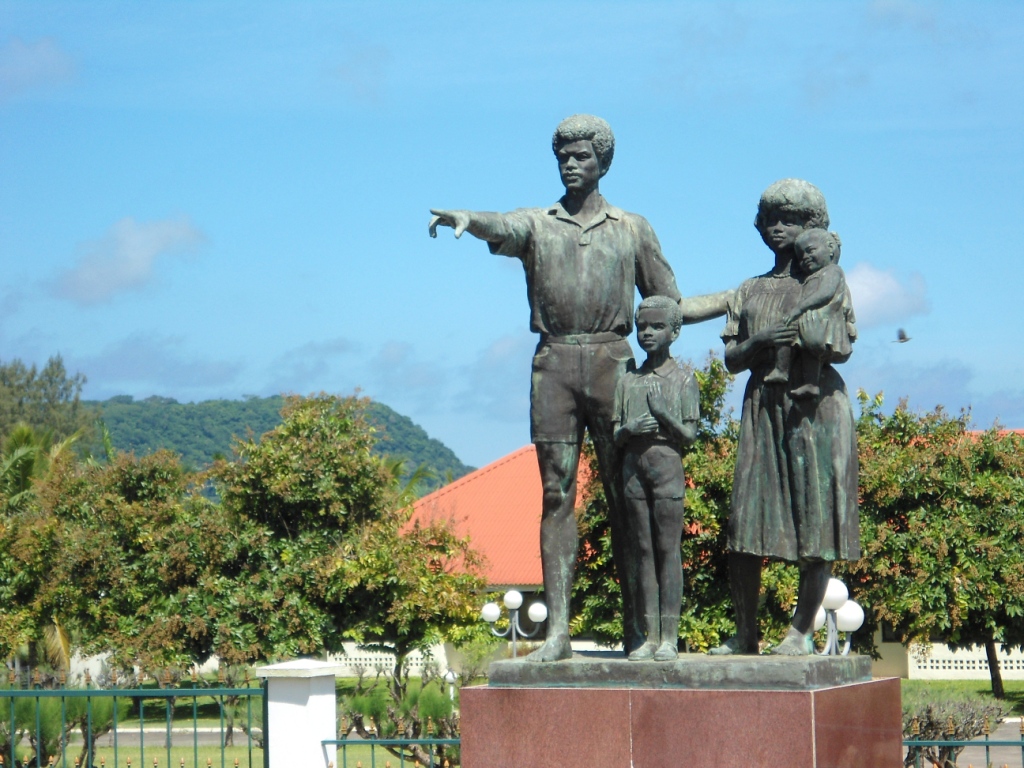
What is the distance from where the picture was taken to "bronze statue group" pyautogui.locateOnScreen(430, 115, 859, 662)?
6.23 meters

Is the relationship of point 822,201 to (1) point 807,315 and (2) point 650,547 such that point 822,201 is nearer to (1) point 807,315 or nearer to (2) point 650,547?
(1) point 807,315

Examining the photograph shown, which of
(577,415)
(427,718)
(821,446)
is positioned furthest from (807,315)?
(427,718)

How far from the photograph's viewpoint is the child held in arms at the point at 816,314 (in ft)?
20.1

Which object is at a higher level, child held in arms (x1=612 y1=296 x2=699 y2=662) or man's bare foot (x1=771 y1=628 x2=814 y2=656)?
child held in arms (x1=612 y1=296 x2=699 y2=662)

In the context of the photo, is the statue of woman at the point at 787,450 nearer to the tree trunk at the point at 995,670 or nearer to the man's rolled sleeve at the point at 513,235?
the man's rolled sleeve at the point at 513,235

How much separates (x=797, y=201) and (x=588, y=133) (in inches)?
37.3

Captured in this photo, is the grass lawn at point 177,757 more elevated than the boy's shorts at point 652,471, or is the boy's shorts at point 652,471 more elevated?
the boy's shorts at point 652,471

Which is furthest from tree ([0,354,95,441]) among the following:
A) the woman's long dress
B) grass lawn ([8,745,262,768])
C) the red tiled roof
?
the woman's long dress

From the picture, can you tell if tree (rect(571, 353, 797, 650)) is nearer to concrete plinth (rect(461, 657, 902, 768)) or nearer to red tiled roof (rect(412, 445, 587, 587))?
concrete plinth (rect(461, 657, 902, 768))

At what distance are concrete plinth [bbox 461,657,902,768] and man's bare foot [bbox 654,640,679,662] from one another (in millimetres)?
82

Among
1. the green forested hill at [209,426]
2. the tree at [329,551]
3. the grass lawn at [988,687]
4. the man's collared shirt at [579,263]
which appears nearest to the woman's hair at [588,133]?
the man's collared shirt at [579,263]

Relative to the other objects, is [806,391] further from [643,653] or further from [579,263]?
[643,653]

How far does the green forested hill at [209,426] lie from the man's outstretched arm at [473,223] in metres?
105

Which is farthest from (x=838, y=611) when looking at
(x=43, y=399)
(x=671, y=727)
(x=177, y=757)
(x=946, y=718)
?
(x=43, y=399)
